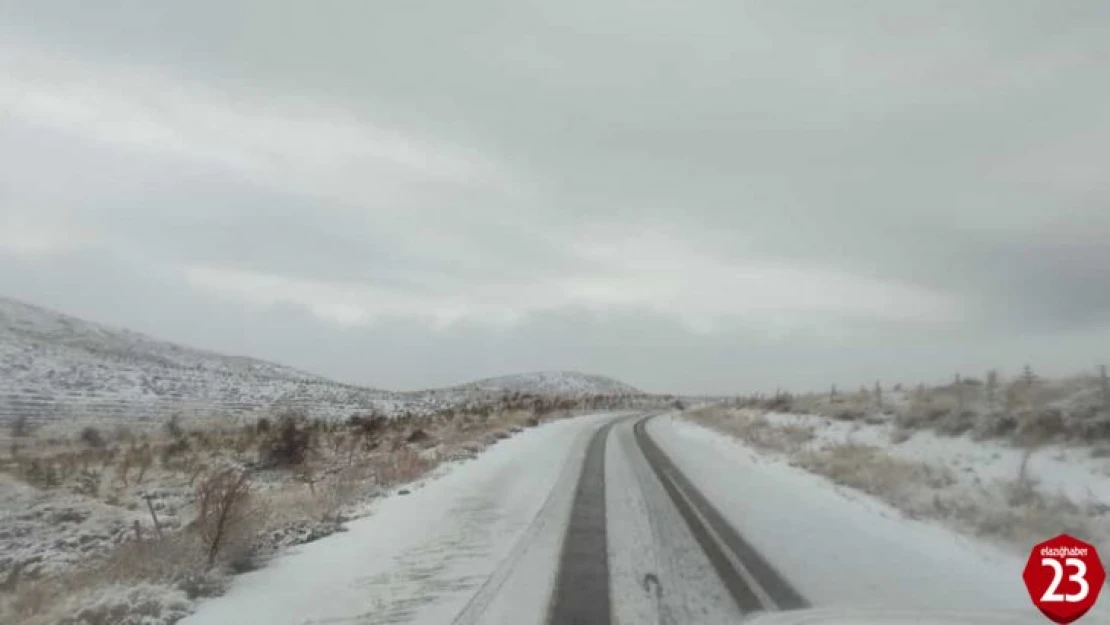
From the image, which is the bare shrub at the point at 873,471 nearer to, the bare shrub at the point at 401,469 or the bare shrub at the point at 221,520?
the bare shrub at the point at 401,469

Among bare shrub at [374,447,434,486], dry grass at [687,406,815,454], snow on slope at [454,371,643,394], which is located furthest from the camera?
snow on slope at [454,371,643,394]

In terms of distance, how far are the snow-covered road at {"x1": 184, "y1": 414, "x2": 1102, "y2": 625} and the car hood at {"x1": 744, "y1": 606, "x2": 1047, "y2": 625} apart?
0.11 meters

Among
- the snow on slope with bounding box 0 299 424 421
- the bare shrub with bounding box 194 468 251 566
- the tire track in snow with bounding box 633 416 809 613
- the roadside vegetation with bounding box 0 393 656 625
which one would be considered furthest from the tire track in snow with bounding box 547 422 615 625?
the snow on slope with bounding box 0 299 424 421

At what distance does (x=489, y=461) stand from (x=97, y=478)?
31.6ft

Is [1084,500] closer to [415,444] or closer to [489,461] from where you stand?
[489,461]

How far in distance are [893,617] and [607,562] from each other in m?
3.30

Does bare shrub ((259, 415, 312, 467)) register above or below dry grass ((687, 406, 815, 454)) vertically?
below

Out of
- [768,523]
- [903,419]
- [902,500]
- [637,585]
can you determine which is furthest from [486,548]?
[903,419]

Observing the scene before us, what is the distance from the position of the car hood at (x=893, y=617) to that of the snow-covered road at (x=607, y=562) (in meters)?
0.11

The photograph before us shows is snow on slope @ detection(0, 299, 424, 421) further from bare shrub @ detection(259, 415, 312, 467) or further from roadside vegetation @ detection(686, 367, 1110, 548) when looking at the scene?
roadside vegetation @ detection(686, 367, 1110, 548)

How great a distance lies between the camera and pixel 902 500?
1310cm

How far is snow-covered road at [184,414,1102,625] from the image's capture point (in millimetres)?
7180

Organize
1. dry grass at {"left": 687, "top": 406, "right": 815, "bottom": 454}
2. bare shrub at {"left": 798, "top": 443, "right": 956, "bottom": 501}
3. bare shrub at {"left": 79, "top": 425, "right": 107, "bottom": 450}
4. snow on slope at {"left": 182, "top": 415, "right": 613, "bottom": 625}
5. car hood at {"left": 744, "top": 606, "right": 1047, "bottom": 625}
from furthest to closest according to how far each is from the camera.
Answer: bare shrub at {"left": 79, "top": 425, "right": 107, "bottom": 450} < dry grass at {"left": 687, "top": 406, "right": 815, "bottom": 454} < bare shrub at {"left": 798, "top": 443, "right": 956, "bottom": 501} < snow on slope at {"left": 182, "top": 415, "right": 613, "bottom": 625} < car hood at {"left": 744, "top": 606, "right": 1047, "bottom": 625}

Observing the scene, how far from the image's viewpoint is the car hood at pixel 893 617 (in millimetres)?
6539
